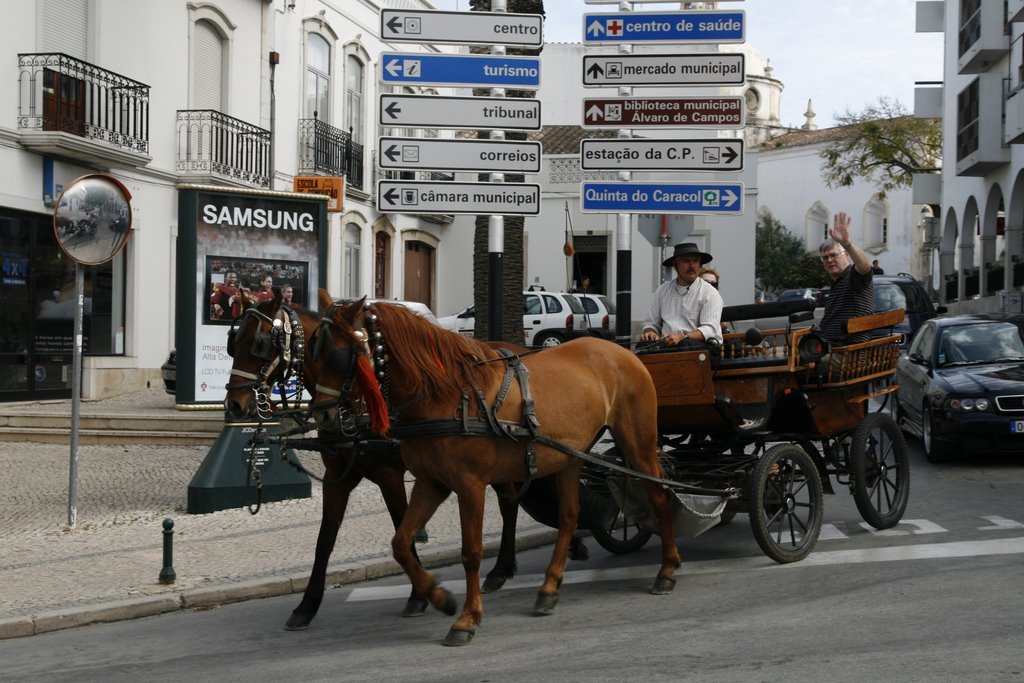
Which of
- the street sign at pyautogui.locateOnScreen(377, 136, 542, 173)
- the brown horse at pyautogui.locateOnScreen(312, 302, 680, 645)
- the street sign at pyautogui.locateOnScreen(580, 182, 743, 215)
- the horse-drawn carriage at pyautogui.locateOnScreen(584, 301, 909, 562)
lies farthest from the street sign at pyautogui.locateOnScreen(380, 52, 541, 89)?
the brown horse at pyautogui.locateOnScreen(312, 302, 680, 645)

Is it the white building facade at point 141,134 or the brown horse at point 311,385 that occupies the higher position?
the white building facade at point 141,134

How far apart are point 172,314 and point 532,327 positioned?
10.8 m

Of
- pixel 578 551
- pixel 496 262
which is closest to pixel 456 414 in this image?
pixel 578 551

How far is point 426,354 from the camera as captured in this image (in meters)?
6.31

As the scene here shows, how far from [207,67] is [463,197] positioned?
1403cm

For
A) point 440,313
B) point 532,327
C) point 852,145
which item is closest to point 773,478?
point 532,327

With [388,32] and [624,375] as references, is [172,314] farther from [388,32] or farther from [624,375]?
[624,375]

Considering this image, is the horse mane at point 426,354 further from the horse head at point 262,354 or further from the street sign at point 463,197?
the street sign at point 463,197

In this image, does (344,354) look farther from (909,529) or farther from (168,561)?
(909,529)

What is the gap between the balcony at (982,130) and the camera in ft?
107

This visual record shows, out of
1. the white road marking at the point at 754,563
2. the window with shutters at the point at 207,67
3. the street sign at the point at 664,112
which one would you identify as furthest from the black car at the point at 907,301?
the white road marking at the point at 754,563

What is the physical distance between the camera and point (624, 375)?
291 inches

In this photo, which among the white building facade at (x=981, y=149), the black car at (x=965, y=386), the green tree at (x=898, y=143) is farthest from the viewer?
the green tree at (x=898, y=143)

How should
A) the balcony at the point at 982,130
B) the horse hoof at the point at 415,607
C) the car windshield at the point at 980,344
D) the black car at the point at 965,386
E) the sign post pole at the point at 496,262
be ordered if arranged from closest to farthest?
1. the horse hoof at the point at 415,607
2. the sign post pole at the point at 496,262
3. the black car at the point at 965,386
4. the car windshield at the point at 980,344
5. the balcony at the point at 982,130
